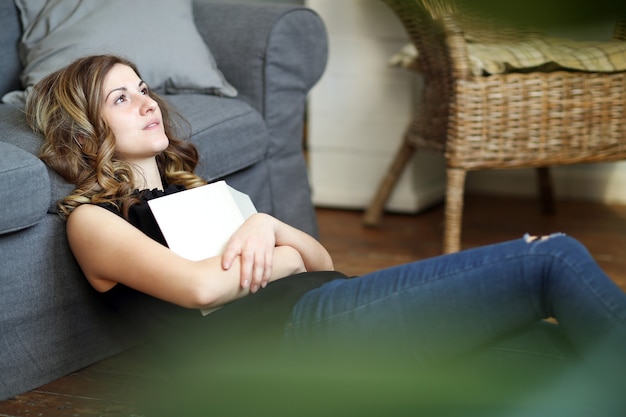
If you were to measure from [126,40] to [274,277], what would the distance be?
777 millimetres

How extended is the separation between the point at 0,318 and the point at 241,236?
417 millimetres

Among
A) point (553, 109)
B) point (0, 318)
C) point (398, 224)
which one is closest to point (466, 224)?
point (398, 224)

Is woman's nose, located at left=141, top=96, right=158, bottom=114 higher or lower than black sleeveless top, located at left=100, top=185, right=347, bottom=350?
higher

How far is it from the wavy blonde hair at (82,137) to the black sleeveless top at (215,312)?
0.04 meters

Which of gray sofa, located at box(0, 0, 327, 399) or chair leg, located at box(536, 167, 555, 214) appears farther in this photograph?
chair leg, located at box(536, 167, 555, 214)

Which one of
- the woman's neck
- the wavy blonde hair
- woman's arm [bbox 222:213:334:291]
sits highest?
the wavy blonde hair

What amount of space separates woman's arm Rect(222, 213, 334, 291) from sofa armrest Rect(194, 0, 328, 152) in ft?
2.19

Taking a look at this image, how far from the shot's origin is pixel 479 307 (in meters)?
0.96

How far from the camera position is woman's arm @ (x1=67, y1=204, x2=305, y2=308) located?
3.45 ft

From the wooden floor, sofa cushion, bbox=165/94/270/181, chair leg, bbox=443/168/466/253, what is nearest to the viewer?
sofa cushion, bbox=165/94/270/181

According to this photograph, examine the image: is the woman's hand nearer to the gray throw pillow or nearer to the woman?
the woman

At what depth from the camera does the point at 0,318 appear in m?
1.19

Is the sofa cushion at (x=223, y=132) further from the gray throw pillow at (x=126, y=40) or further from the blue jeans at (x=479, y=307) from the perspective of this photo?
the blue jeans at (x=479, y=307)

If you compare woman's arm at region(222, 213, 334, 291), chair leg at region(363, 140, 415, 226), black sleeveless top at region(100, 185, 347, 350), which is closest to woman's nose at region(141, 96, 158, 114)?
black sleeveless top at region(100, 185, 347, 350)
